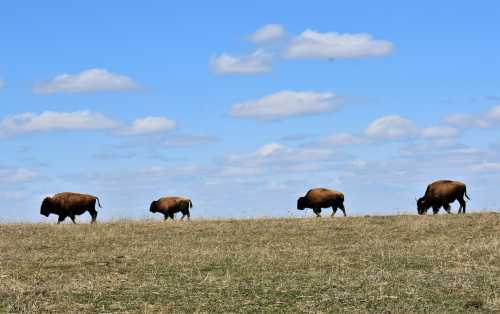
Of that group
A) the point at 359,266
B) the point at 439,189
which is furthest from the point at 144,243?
the point at 439,189

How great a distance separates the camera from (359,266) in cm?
1653

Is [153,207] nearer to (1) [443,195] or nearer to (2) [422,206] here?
(2) [422,206]

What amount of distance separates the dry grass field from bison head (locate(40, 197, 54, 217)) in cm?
708

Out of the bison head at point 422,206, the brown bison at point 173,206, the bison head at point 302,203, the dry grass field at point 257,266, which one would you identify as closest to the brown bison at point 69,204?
the brown bison at point 173,206

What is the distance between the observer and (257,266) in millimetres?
16547

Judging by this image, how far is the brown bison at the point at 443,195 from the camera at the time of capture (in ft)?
112

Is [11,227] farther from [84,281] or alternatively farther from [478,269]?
[478,269]

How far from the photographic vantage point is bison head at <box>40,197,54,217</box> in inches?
1334

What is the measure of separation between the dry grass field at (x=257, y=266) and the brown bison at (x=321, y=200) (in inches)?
375

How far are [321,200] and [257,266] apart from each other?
66.7 ft

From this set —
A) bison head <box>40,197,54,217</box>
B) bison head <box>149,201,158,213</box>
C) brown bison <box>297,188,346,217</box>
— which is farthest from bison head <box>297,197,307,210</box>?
bison head <box>40,197,54,217</box>

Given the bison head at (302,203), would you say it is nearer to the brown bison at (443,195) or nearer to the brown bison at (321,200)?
the brown bison at (321,200)

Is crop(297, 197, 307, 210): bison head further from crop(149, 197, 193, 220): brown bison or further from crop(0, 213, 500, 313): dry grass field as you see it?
crop(0, 213, 500, 313): dry grass field

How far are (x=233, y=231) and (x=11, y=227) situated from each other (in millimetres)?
8236
